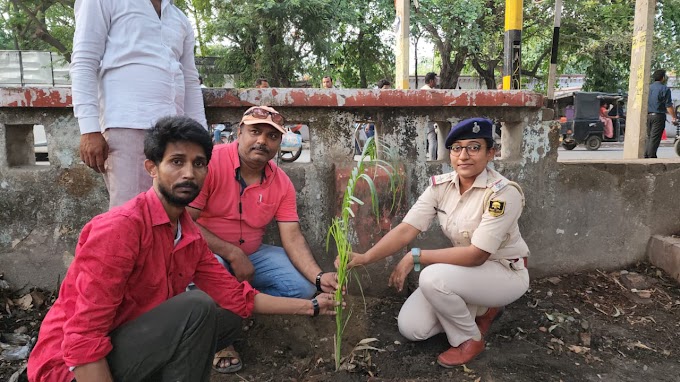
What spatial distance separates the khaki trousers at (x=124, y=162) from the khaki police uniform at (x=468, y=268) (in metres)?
1.37

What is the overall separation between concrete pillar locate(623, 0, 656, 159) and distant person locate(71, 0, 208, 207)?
181 inches

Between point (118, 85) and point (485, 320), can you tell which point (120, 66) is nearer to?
point (118, 85)

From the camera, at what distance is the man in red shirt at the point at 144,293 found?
152 cm

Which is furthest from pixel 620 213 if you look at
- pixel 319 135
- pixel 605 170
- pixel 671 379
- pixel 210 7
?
pixel 210 7

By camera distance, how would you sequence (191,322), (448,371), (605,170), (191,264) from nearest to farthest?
1. (191,322)
2. (191,264)
3. (448,371)
4. (605,170)

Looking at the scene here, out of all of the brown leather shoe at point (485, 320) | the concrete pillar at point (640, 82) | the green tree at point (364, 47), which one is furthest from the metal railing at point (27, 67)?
the brown leather shoe at point (485, 320)

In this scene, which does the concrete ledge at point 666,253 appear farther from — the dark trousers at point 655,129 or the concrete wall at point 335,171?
the dark trousers at point 655,129

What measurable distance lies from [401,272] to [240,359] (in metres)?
0.91

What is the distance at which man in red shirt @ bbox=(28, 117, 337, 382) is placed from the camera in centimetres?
152

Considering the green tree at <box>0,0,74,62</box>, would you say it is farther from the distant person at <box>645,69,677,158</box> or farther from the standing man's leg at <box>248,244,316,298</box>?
the distant person at <box>645,69,677,158</box>

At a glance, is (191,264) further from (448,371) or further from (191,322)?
(448,371)

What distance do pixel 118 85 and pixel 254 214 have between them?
0.88m

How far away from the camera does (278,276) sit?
8.23ft

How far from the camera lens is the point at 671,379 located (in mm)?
2385
